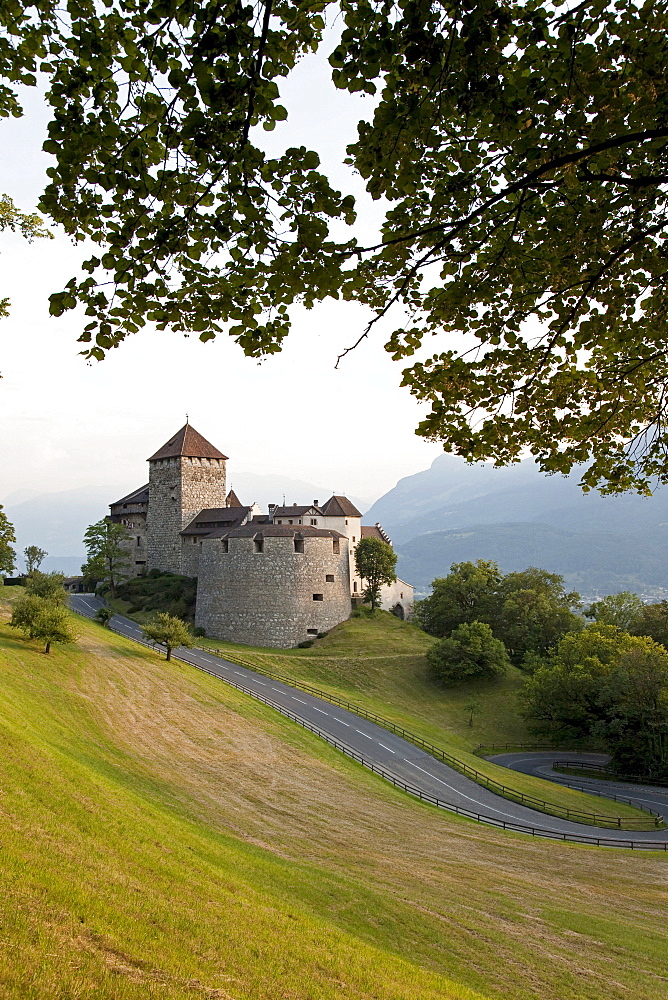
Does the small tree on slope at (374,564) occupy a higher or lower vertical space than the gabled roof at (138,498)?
lower

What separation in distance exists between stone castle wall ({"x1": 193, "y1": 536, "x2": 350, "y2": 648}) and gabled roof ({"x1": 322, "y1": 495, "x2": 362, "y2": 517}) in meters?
10.3

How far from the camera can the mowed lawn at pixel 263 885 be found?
24.0ft

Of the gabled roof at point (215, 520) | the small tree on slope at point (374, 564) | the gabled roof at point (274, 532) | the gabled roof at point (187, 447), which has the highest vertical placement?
the gabled roof at point (187, 447)

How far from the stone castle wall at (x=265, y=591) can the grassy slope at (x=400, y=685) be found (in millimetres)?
1687

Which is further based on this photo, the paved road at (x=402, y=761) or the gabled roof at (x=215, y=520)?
the gabled roof at (x=215, y=520)

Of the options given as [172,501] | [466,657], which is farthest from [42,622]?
[172,501]

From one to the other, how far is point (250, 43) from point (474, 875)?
58.1ft

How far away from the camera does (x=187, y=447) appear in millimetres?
65938

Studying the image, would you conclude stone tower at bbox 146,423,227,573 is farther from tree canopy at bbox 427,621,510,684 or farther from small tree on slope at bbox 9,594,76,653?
small tree on slope at bbox 9,594,76,653

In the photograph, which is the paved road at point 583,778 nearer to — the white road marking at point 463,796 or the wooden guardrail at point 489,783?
the wooden guardrail at point 489,783

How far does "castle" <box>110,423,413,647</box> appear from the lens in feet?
179

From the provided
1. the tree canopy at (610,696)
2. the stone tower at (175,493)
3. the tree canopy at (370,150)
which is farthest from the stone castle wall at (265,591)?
the tree canopy at (370,150)

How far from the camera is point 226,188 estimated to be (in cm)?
512

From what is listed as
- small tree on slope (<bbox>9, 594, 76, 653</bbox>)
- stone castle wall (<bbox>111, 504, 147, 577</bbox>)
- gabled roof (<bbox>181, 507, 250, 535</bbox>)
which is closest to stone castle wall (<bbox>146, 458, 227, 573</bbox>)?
gabled roof (<bbox>181, 507, 250, 535</bbox>)
